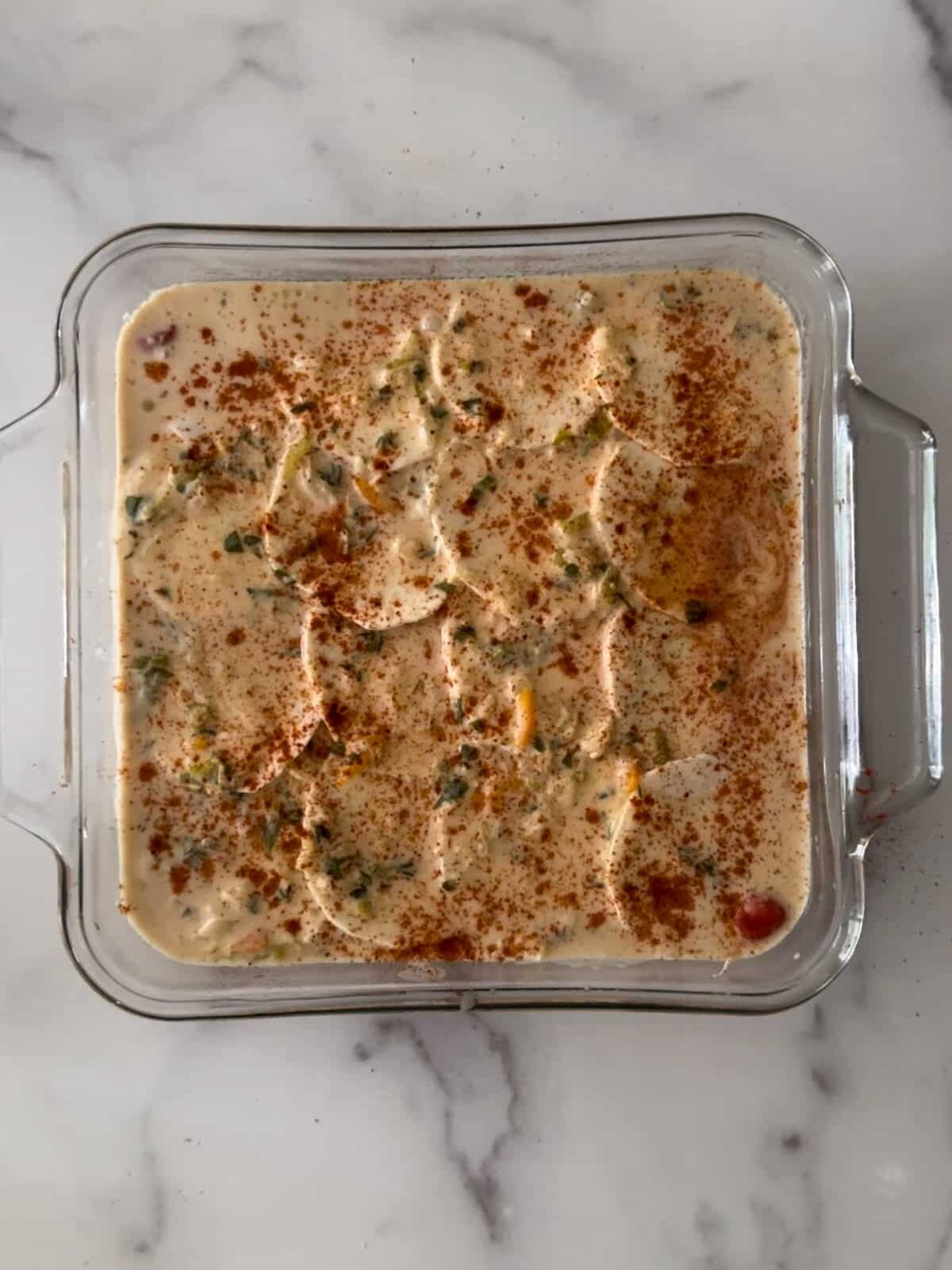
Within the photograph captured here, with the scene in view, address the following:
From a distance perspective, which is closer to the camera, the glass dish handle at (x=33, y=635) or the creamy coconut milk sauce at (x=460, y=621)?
the creamy coconut milk sauce at (x=460, y=621)

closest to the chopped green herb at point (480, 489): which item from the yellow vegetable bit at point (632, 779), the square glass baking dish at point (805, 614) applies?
the square glass baking dish at point (805, 614)

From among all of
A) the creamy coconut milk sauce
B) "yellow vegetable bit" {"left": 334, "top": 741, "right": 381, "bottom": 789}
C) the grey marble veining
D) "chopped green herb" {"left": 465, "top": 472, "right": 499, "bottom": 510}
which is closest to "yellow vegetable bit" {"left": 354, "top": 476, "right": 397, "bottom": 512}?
the creamy coconut milk sauce

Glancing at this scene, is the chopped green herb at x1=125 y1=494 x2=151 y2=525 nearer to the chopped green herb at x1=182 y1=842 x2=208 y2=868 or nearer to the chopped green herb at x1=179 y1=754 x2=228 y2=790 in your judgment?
the chopped green herb at x1=179 y1=754 x2=228 y2=790

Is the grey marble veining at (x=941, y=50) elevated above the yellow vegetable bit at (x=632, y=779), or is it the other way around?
the grey marble veining at (x=941, y=50)

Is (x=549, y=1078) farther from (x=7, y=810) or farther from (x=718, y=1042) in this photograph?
(x=7, y=810)

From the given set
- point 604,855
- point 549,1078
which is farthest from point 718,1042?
point 604,855

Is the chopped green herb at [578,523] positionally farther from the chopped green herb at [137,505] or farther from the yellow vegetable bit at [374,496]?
the chopped green herb at [137,505]

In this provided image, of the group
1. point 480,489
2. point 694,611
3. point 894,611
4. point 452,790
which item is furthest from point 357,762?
point 894,611
